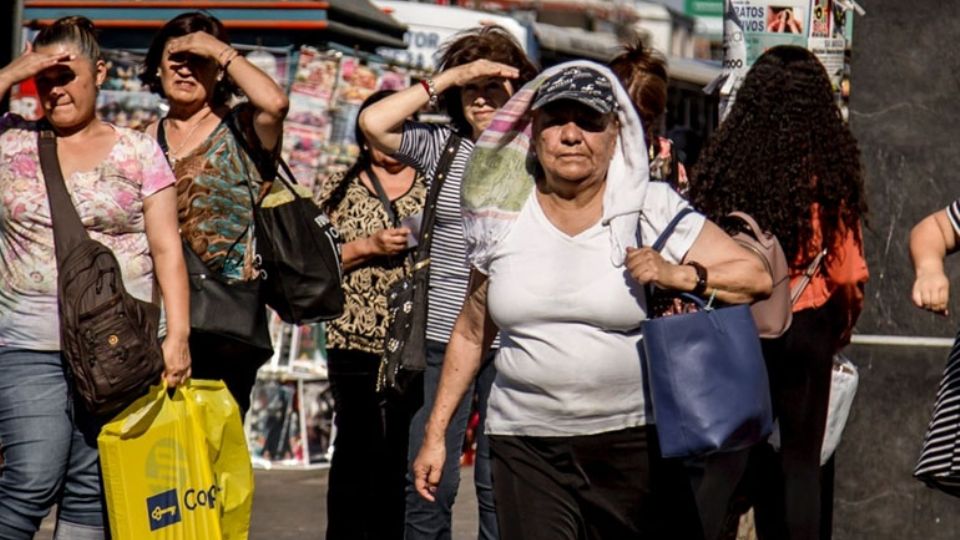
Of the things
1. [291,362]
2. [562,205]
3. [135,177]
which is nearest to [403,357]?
[135,177]

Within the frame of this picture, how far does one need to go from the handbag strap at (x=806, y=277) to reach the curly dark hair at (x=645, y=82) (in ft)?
3.62

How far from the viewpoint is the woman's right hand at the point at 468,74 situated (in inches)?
275

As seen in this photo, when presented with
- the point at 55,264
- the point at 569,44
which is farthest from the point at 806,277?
the point at 569,44

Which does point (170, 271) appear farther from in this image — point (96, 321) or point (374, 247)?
point (374, 247)

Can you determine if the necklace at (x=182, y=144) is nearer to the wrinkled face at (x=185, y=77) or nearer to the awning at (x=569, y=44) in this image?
the wrinkled face at (x=185, y=77)

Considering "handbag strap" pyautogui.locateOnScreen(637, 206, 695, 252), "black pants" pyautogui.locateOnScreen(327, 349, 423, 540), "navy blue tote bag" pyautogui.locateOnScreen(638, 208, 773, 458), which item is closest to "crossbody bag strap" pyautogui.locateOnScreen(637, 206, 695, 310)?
"handbag strap" pyautogui.locateOnScreen(637, 206, 695, 252)

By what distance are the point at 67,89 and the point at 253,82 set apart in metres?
0.60

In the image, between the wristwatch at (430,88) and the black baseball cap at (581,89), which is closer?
the black baseball cap at (581,89)

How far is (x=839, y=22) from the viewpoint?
7625 millimetres

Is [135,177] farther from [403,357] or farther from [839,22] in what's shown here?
[839,22]

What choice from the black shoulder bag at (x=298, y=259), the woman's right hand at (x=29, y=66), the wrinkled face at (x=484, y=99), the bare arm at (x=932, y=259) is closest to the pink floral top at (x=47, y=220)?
the woman's right hand at (x=29, y=66)

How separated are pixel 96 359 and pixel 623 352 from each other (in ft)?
5.51

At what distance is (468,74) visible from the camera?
7.00 meters

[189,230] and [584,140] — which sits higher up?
[584,140]
